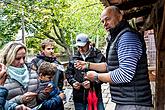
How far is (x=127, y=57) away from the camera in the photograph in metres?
2.47

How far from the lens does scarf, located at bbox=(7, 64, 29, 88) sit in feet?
9.80

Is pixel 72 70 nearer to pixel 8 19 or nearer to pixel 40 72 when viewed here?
pixel 40 72

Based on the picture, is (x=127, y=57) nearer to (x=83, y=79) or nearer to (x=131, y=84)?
(x=131, y=84)

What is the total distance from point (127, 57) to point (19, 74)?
43.0 inches

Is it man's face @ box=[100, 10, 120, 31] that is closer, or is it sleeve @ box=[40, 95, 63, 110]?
man's face @ box=[100, 10, 120, 31]

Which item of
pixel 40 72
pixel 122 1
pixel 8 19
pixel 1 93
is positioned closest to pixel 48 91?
pixel 40 72

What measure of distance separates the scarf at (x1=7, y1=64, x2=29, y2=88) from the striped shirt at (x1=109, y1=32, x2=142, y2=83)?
3.02 ft

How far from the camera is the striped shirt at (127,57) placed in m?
2.46

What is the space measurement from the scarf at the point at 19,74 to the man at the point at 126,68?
0.71 m

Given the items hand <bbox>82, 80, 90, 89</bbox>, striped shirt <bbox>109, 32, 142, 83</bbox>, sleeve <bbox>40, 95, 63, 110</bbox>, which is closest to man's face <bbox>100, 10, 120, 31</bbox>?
striped shirt <bbox>109, 32, 142, 83</bbox>

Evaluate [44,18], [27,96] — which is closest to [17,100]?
[27,96]

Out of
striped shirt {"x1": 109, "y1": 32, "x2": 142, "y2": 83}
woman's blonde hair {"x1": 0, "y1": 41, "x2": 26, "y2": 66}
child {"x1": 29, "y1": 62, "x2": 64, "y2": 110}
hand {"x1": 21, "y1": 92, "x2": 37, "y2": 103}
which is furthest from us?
child {"x1": 29, "y1": 62, "x2": 64, "y2": 110}

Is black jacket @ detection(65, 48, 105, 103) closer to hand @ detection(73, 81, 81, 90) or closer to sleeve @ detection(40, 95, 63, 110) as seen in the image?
hand @ detection(73, 81, 81, 90)

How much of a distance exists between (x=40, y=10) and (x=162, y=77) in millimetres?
7549
